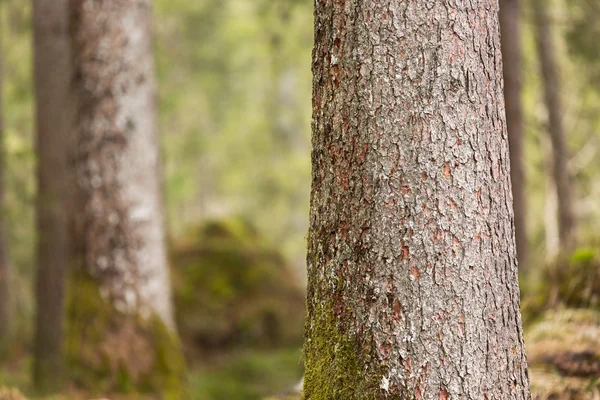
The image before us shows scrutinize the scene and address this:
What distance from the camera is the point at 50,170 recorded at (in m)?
8.05

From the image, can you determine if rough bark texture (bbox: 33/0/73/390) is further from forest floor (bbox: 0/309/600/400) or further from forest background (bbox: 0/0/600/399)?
forest floor (bbox: 0/309/600/400)

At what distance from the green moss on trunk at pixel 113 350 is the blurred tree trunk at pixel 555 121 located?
818 cm

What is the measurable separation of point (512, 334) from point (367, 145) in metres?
0.82

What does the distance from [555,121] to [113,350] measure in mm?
9452

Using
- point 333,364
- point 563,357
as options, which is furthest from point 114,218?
point 563,357

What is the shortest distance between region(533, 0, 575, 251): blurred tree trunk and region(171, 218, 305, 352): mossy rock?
16.5 ft

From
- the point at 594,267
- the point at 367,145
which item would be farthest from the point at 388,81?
the point at 594,267

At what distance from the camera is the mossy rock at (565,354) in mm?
3160

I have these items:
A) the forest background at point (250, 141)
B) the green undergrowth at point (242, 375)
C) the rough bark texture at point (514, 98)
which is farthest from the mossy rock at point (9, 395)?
the rough bark texture at point (514, 98)

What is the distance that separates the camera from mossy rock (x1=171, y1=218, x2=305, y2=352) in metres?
9.96

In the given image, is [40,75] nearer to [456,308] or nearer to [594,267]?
[594,267]

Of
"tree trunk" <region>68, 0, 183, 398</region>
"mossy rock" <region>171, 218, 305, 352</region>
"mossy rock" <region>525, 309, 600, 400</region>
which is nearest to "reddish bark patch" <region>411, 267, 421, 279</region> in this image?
"mossy rock" <region>525, 309, 600, 400</region>

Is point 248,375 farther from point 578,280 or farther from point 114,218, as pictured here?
point 578,280

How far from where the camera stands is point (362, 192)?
6.87ft
